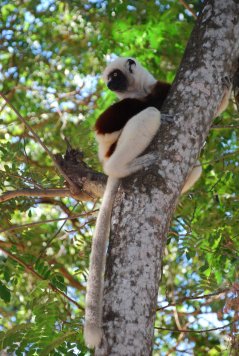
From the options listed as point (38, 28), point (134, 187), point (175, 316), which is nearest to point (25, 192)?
point (134, 187)

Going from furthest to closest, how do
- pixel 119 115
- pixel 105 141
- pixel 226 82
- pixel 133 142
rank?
1. pixel 105 141
2. pixel 119 115
3. pixel 133 142
4. pixel 226 82

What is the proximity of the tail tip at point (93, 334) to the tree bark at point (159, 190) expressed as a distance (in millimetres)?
57

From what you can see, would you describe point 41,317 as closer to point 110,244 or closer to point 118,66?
point 110,244

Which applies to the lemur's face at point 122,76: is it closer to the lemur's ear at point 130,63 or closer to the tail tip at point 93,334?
the lemur's ear at point 130,63

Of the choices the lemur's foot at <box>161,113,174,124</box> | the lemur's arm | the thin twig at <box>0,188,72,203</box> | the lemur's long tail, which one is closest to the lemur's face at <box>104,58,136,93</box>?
the lemur's arm

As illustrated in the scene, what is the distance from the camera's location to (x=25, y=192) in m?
4.02

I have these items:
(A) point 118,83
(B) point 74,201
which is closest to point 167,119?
(A) point 118,83

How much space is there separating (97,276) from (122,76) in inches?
103

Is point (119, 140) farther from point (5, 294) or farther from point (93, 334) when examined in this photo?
point (93, 334)

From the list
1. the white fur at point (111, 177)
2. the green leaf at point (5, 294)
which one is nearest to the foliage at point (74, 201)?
the green leaf at point (5, 294)

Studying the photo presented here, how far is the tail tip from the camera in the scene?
98.4 inches

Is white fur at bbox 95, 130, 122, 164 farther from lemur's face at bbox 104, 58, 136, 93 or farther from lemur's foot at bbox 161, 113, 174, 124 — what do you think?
lemur's foot at bbox 161, 113, 174, 124

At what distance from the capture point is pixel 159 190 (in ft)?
9.32

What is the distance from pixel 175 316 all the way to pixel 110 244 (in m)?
4.35
